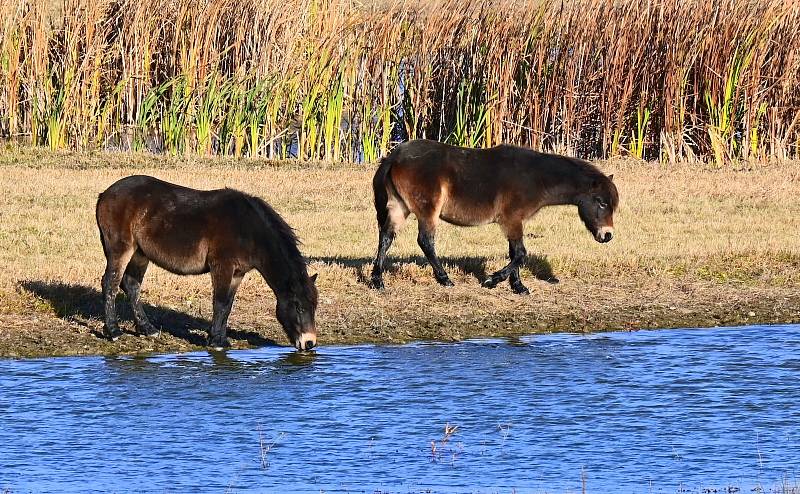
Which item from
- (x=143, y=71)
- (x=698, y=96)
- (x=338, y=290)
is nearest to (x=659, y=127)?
(x=698, y=96)

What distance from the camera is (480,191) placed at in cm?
1245

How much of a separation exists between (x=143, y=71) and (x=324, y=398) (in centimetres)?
1166

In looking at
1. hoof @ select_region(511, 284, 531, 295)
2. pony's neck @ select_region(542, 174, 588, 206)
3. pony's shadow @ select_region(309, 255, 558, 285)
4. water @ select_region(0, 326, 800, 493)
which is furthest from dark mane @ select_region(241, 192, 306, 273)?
pony's neck @ select_region(542, 174, 588, 206)

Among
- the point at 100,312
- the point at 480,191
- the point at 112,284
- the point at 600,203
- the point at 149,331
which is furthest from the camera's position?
the point at 600,203

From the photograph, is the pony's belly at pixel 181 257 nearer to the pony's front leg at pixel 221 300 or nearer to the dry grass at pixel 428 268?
the pony's front leg at pixel 221 300

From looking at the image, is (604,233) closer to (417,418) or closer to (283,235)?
(283,235)

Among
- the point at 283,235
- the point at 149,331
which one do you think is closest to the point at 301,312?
the point at 283,235

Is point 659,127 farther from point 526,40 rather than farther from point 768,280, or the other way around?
point 768,280

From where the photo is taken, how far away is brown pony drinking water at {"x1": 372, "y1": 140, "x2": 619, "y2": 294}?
40.6 feet

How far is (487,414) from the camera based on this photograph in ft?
28.9

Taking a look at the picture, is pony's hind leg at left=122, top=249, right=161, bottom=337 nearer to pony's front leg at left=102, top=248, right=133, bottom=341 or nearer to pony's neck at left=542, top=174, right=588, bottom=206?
pony's front leg at left=102, top=248, right=133, bottom=341

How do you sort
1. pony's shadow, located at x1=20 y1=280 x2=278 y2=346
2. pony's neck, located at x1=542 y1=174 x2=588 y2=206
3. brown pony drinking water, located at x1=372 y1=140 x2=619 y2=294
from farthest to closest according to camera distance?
pony's neck, located at x1=542 y1=174 x2=588 y2=206 → brown pony drinking water, located at x1=372 y1=140 x2=619 y2=294 → pony's shadow, located at x1=20 y1=280 x2=278 y2=346

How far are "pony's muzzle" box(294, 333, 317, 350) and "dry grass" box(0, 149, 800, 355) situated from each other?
65 centimetres

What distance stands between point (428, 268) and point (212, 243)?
320cm
